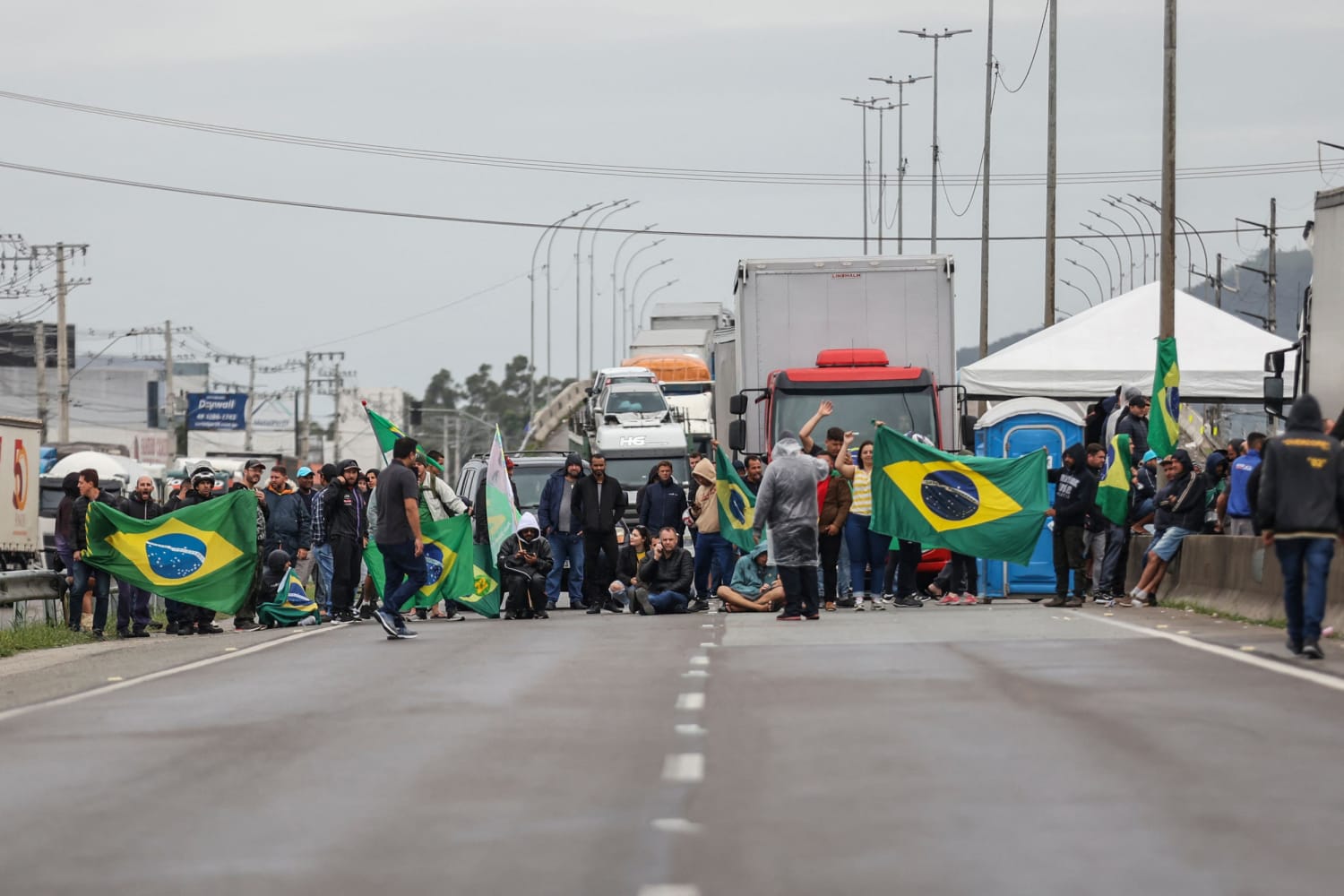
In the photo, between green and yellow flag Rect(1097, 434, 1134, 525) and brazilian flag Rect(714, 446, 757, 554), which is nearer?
green and yellow flag Rect(1097, 434, 1134, 525)

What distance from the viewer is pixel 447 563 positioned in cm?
2391

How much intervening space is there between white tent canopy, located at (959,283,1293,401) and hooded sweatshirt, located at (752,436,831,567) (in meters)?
9.31

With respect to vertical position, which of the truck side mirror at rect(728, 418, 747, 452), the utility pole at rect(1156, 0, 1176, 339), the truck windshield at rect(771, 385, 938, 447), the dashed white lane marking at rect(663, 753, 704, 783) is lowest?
the dashed white lane marking at rect(663, 753, 704, 783)

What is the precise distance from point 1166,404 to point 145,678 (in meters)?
15.8

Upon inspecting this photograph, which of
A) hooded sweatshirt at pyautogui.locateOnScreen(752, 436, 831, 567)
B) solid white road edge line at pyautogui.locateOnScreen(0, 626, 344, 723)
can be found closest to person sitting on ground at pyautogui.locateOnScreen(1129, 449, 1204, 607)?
hooded sweatshirt at pyautogui.locateOnScreen(752, 436, 831, 567)

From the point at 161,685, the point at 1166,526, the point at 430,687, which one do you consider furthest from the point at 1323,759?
the point at 1166,526

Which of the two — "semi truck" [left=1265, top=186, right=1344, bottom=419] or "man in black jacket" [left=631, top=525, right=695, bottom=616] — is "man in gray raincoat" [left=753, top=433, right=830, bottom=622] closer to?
"man in black jacket" [left=631, top=525, right=695, bottom=616]

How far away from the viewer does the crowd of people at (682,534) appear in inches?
834

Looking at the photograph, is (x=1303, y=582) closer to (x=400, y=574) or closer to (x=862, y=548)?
(x=400, y=574)

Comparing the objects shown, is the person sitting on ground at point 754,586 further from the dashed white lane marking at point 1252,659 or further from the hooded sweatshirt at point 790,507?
the dashed white lane marking at point 1252,659

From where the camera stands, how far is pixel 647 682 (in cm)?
1388

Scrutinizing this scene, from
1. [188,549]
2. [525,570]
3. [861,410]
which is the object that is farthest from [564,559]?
[188,549]

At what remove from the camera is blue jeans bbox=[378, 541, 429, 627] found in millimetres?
19906

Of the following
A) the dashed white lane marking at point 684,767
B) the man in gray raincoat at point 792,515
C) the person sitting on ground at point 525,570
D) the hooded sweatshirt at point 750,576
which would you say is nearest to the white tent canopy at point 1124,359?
the hooded sweatshirt at point 750,576
